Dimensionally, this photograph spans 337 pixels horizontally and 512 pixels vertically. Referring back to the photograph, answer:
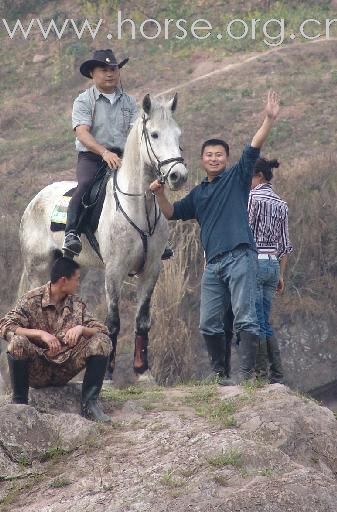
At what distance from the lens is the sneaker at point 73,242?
1065 cm

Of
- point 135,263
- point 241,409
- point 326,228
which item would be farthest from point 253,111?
point 241,409

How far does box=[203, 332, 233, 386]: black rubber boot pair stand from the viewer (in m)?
9.63

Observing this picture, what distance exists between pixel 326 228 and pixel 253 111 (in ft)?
23.4

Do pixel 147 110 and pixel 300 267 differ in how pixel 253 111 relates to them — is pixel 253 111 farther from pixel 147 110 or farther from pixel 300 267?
pixel 147 110

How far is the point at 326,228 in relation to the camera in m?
21.0

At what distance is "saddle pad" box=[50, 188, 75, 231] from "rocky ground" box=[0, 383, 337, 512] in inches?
101

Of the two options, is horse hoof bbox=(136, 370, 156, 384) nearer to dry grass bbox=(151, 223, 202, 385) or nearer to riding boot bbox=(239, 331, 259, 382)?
riding boot bbox=(239, 331, 259, 382)

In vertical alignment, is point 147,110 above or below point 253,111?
below

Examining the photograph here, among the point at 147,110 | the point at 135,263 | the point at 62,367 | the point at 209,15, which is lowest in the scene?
the point at 62,367

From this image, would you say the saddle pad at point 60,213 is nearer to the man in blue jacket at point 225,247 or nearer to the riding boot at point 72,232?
the riding boot at point 72,232

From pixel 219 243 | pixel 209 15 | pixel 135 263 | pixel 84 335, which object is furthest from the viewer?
pixel 209 15

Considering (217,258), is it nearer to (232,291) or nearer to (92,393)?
(232,291)

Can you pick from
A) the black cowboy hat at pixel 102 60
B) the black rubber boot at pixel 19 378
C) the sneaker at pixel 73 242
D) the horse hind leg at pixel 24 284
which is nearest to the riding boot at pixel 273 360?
the sneaker at pixel 73 242

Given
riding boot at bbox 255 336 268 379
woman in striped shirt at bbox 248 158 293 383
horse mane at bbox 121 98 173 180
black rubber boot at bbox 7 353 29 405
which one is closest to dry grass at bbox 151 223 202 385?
horse mane at bbox 121 98 173 180
